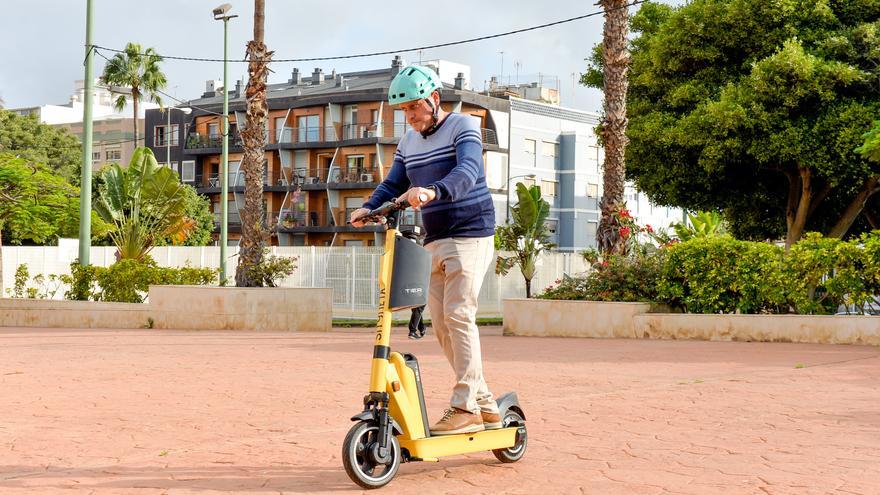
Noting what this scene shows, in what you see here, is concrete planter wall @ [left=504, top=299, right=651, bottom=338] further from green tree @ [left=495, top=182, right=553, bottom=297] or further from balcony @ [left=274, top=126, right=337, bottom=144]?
balcony @ [left=274, top=126, right=337, bottom=144]

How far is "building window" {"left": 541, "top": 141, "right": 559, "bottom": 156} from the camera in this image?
7056cm

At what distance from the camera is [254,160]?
21.0 meters

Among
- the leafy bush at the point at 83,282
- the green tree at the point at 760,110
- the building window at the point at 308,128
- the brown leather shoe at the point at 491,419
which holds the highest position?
the building window at the point at 308,128

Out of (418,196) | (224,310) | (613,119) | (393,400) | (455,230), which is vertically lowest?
(224,310)

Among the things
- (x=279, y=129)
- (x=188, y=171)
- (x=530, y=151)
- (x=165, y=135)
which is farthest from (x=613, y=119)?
(x=165, y=135)

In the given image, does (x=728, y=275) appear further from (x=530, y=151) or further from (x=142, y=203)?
(x=530, y=151)

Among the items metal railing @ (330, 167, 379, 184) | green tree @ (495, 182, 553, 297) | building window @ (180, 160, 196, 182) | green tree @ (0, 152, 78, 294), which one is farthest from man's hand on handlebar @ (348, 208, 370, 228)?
building window @ (180, 160, 196, 182)

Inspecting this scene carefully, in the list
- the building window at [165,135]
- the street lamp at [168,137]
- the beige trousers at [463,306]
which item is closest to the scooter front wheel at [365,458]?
the beige trousers at [463,306]

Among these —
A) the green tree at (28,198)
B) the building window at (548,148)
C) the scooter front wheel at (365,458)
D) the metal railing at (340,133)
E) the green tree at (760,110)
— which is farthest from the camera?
the building window at (548,148)

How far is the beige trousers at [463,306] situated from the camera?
521cm

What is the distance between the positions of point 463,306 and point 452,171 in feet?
2.18

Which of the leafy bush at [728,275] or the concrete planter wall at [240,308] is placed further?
the concrete planter wall at [240,308]

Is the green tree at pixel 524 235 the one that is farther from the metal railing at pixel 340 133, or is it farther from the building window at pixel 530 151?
the building window at pixel 530 151

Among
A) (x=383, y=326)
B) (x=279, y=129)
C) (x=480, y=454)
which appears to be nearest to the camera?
(x=383, y=326)
